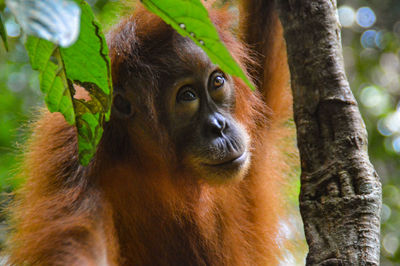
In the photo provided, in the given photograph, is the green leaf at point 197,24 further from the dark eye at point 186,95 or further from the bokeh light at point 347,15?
the bokeh light at point 347,15

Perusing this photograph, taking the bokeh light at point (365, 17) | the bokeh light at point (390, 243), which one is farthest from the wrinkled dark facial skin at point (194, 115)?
the bokeh light at point (365, 17)

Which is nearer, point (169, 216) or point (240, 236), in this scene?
point (169, 216)

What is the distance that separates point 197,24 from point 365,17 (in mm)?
6635

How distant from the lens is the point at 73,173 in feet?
10.0

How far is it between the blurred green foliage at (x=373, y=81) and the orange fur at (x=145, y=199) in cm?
188

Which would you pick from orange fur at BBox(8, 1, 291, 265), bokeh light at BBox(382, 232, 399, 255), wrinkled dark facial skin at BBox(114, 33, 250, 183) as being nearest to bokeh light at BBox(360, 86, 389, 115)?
bokeh light at BBox(382, 232, 399, 255)

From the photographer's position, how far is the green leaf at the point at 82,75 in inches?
55.4

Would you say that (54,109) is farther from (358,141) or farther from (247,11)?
(247,11)

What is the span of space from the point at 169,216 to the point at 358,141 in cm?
170

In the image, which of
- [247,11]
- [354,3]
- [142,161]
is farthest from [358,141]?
[354,3]

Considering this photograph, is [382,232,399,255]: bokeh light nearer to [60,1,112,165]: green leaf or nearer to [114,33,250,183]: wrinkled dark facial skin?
[114,33,250,183]: wrinkled dark facial skin

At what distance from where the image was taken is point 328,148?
2.20 meters

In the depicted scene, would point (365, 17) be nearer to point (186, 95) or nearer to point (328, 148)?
point (186, 95)

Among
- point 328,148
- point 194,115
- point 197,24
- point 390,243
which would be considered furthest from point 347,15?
point 197,24
